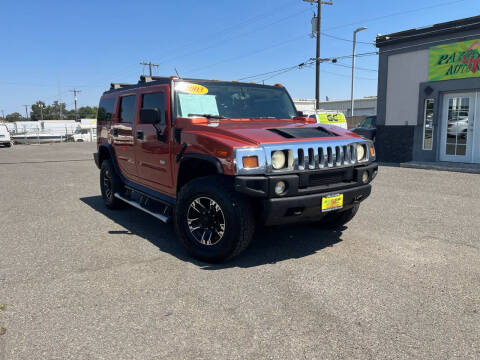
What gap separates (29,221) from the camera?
232 inches

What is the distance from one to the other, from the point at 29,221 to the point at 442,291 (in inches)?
224

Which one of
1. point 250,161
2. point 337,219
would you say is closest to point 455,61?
point 337,219

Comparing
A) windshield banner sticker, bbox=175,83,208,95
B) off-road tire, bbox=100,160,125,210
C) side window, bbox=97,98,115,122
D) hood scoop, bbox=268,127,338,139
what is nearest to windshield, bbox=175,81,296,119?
windshield banner sticker, bbox=175,83,208,95

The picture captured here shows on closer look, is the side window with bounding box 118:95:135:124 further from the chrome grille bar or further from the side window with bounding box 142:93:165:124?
the chrome grille bar

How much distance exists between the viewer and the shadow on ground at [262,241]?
13.4 feet

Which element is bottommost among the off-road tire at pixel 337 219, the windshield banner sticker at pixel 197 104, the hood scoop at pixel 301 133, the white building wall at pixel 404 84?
the off-road tire at pixel 337 219

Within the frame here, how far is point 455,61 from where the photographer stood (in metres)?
11.9

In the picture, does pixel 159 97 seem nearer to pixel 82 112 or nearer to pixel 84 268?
pixel 84 268

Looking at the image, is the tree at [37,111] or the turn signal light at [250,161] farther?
the tree at [37,111]

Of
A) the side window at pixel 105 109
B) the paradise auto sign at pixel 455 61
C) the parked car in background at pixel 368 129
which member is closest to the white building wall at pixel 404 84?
the paradise auto sign at pixel 455 61

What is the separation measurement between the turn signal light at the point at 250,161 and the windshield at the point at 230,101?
124cm

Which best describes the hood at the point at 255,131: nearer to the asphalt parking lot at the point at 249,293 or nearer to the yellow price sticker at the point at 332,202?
the yellow price sticker at the point at 332,202

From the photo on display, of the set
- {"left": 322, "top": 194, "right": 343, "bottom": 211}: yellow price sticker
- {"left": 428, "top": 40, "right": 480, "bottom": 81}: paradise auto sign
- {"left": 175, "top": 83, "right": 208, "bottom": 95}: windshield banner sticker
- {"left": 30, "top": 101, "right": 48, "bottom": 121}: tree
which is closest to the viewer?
{"left": 322, "top": 194, "right": 343, "bottom": 211}: yellow price sticker

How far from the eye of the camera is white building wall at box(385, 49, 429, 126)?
12930 millimetres
